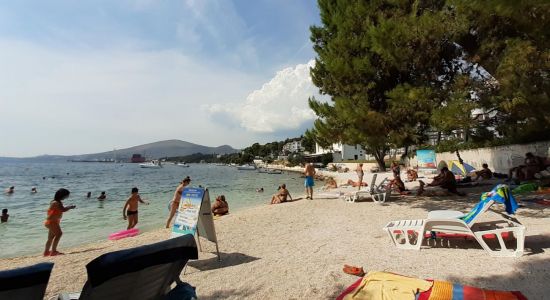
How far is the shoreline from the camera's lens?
177 inches

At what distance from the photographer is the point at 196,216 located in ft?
19.8

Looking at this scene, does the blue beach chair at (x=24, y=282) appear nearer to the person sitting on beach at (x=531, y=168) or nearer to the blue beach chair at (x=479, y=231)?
the blue beach chair at (x=479, y=231)

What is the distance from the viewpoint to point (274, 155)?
151m

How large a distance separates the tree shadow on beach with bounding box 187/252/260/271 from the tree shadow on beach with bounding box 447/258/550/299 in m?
3.24

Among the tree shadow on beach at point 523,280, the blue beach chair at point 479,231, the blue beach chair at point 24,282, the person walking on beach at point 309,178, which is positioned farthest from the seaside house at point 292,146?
the blue beach chair at point 24,282

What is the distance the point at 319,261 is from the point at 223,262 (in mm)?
1700

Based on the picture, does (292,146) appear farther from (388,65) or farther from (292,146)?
(388,65)

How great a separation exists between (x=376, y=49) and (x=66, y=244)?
38.6 feet

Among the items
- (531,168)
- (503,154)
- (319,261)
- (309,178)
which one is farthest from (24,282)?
(503,154)

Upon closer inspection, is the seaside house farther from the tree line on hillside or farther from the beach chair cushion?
the beach chair cushion

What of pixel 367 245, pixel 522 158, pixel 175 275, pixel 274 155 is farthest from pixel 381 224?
pixel 274 155

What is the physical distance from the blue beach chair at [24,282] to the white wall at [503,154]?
2137 cm

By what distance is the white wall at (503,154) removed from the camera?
1779cm

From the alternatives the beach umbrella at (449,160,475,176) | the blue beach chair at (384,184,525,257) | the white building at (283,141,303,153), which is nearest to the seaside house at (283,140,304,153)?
the white building at (283,141,303,153)
